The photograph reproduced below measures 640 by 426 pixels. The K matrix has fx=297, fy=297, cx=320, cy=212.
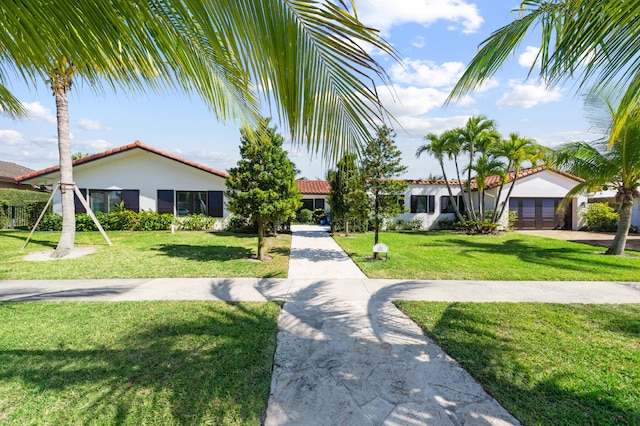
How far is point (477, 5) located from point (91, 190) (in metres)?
21.5

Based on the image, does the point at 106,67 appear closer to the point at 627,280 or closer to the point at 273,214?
the point at 273,214

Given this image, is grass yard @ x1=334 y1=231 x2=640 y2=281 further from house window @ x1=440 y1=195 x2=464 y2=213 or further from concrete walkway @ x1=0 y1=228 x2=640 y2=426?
house window @ x1=440 y1=195 x2=464 y2=213

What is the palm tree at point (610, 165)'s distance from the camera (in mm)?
10006

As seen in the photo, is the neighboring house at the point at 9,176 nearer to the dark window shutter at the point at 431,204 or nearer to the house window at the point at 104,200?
the house window at the point at 104,200

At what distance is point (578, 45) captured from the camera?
83.7 inches

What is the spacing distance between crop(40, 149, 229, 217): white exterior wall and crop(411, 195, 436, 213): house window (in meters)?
13.7

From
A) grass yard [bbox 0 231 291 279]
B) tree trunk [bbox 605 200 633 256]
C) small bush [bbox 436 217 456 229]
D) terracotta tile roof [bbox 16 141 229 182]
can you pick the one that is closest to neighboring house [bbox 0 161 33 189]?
terracotta tile roof [bbox 16 141 229 182]

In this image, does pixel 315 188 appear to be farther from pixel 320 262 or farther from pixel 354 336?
pixel 354 336

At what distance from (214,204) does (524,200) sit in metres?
21.5

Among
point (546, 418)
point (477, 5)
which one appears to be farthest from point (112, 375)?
point (477, 5)

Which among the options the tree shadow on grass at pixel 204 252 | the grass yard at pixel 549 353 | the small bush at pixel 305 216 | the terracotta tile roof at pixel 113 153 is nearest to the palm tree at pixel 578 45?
the grass yard at pixel 549 353

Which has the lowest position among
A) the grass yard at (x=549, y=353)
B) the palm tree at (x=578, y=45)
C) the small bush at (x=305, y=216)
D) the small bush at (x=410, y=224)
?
the grass yard at (x=549, y=353)

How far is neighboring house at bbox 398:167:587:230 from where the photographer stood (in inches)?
829

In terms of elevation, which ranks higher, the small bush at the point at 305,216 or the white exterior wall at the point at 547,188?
the white exterior wall at the point at 547,188
